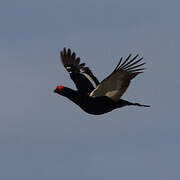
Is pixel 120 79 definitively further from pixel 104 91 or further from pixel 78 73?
pixel 78 73

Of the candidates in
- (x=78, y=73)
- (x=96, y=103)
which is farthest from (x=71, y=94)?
(x=78, y=73)

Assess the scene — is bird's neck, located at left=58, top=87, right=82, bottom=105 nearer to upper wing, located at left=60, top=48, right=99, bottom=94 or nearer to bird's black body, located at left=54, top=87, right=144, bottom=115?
bird's black body, located at left=54, top=87, right=144, bottom=115

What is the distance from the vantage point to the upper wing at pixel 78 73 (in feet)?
Answer: 107

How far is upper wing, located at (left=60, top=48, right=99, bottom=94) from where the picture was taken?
32469mm

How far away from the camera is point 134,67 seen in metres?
27.0

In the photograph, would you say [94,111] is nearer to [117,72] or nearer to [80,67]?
[117,72]

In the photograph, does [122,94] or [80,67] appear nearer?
[122,94]

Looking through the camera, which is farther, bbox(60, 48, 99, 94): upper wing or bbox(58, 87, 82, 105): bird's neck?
bbox(60, 48, 99, 94): upper wing

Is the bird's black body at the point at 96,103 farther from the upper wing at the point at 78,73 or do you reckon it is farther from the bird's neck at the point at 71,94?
the upper wing at the point at 78,73

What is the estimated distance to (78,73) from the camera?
34219mm

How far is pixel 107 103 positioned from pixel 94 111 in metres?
0.83

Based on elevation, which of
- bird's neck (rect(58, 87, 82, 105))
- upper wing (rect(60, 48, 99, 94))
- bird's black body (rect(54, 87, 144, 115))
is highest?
upper wing (rect(60, 48, 99, 94))

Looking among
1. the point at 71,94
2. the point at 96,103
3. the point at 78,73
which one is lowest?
the point at 96,103

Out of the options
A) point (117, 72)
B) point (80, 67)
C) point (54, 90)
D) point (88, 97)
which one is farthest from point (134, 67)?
point (80, 67)
